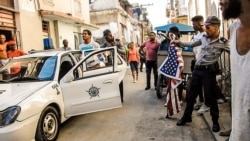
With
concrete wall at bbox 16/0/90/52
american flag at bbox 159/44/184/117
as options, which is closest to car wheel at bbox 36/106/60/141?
american flag at bbox 159/44/184/117

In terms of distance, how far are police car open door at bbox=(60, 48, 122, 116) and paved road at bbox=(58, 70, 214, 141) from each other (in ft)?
1.35

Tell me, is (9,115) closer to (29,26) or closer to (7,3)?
(7,3)

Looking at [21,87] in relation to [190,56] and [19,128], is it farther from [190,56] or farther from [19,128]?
[190,56]

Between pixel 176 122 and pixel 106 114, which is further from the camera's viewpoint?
pixel 106 114

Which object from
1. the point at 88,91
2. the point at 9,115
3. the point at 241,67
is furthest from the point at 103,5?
the point at 241,67

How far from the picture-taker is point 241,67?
4.80 ft

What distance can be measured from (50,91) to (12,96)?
2.28 ft

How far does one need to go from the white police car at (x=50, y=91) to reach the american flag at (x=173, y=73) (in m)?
1.01

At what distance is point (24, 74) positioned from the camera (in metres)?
5.51

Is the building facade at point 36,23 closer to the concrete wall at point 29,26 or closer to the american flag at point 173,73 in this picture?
the concrete wall at point 29,26

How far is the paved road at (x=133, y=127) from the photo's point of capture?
5043 millimetres

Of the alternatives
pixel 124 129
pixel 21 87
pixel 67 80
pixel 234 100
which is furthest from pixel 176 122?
pixel 234 100

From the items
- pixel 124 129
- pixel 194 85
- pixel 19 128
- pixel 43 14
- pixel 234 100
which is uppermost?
pixel 43 14

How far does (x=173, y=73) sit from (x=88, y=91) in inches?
65.4
